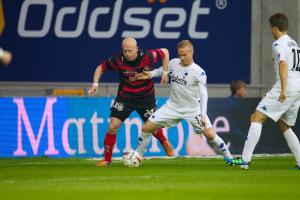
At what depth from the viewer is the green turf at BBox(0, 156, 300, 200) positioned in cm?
1150

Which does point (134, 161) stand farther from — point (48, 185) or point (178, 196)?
point (178, 196)

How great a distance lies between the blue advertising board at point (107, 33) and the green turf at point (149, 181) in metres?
8.43

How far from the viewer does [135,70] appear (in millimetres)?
16172

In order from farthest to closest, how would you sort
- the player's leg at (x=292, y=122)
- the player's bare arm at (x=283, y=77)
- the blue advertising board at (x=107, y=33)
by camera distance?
the blue advertising board at (x=107, y=33) → the player's leg at (x=292, y=122) → the player's bare arm at (x=283, y=77)

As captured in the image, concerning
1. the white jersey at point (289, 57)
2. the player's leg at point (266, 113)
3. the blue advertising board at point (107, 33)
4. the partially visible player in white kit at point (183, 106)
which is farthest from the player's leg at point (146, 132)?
the blue advertising board at point (107, 33)

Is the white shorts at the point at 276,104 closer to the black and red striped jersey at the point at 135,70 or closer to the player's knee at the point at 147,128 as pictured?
the player's knee at the point at 147,128

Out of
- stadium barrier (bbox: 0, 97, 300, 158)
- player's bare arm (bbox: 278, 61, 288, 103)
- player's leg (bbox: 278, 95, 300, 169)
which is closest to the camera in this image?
player's bare arm (bbox: 278, 61, 288, 103)

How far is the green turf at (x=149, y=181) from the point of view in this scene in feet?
37.7

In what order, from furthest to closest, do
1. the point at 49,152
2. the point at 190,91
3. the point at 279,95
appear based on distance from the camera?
the point at 49,152 < the point at 190,91 < the point at 279,95

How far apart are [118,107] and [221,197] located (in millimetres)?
5137

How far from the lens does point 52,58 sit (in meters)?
25.3

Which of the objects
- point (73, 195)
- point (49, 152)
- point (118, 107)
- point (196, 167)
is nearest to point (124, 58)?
point (118, 107)

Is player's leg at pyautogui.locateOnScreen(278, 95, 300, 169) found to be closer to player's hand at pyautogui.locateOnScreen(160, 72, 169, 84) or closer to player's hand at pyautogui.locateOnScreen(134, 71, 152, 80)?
player's hand at pyautogui.locateOnScreen(160, 72, 169, 84)

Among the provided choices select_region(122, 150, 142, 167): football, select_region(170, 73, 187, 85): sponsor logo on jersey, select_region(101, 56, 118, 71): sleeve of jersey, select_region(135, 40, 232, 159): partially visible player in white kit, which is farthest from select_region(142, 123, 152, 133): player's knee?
select_region(101, 56, 118, 71): sleeve of jersey
